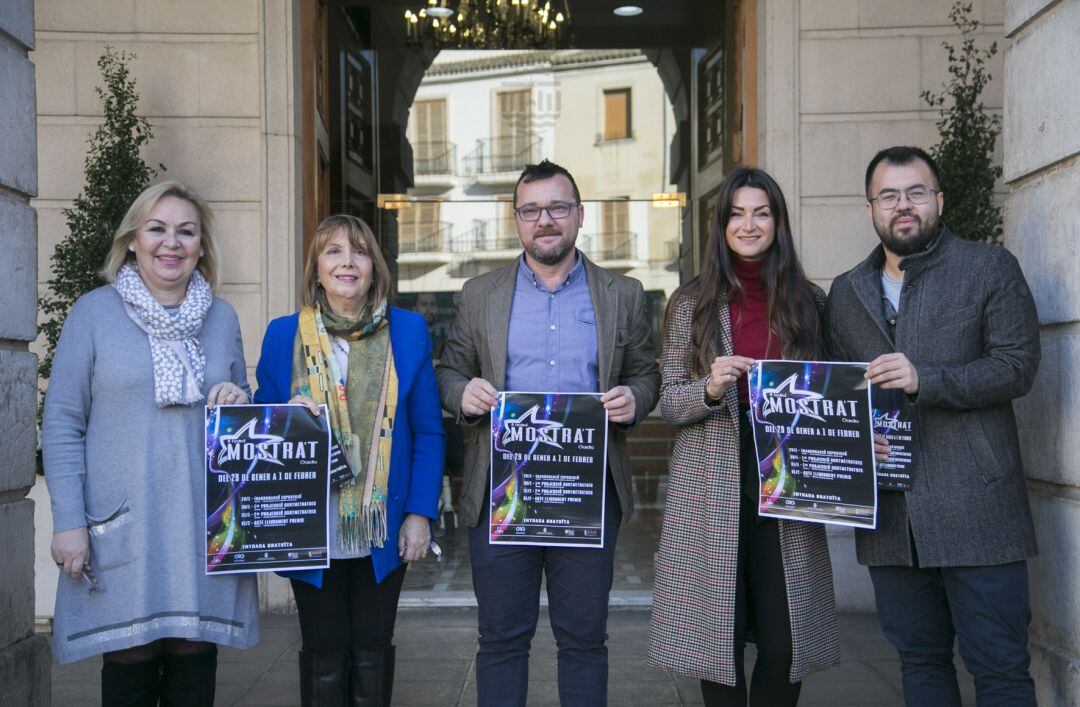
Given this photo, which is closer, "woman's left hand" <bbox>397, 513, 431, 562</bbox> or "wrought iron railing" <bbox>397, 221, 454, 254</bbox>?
"woman's left hand" <bbox>397, 513, 431, 562</bbox>

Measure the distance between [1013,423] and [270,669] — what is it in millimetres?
3751

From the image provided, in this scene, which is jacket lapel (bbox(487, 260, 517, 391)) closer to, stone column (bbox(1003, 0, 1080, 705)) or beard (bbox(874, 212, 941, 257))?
beard (bbox(874, 212, 941, 257))

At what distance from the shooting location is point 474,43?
770 centimetres

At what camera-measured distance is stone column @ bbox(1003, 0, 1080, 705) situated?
343 centimetres

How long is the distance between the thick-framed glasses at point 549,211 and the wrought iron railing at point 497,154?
411 centimetres

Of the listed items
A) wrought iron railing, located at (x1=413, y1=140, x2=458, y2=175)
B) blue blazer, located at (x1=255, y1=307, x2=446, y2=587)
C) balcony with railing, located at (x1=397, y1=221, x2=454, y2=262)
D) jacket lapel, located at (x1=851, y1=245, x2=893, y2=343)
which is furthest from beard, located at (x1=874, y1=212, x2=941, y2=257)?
wrought iron railing, located at (x1=413, y1=140, x2=458, y2=175)

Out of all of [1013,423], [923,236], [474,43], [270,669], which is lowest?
[270,669]

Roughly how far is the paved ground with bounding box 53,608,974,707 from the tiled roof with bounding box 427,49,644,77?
12.6ft

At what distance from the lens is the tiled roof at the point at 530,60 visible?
302 inches

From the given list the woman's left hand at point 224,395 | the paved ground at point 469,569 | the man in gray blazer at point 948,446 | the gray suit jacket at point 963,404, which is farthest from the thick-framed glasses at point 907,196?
the paved ground at point 469,569

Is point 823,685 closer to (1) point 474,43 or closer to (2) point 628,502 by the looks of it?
(2) point 628,502

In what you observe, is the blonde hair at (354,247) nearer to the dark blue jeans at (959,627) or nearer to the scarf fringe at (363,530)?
the scarf fringe at (363,530)

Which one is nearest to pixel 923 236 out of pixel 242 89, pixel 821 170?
pixel 821 170

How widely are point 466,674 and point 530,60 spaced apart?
441 centimetres
